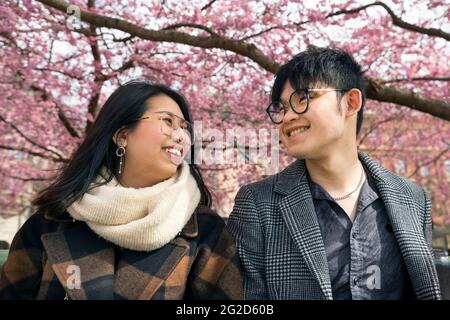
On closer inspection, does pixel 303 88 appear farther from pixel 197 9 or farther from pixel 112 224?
pixel 197 9

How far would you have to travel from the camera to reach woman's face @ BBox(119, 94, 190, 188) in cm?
202

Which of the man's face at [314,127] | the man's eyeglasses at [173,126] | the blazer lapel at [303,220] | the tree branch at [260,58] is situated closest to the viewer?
the blazer lapel at [303,220]

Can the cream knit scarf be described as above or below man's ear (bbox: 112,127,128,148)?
below

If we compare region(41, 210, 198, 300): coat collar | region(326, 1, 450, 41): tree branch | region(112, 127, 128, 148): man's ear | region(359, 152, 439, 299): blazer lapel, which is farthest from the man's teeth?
region(326, 1, 450, 41): tree branch

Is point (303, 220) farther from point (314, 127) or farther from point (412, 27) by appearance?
point (412, 27)

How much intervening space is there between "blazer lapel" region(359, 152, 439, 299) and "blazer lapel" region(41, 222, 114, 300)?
4.19ft

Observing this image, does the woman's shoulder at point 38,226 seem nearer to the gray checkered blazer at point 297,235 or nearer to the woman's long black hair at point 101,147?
the woman's long black hair at point 101,147

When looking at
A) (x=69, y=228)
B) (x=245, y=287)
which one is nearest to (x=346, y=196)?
(x=245, y=287)

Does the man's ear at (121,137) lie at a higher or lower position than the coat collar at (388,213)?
higher

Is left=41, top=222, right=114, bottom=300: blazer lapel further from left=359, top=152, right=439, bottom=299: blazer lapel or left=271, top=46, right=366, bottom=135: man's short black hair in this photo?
left=359, top=152, right=439, bottom=299: blazer lapel

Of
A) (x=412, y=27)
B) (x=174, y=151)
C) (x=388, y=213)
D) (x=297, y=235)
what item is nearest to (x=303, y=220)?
(x=297, y=235)

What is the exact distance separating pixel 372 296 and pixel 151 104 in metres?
1.34

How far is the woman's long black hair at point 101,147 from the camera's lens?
2.02 metres

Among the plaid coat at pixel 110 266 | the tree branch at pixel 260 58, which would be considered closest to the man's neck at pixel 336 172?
the plaid coat at pixel 110 266
